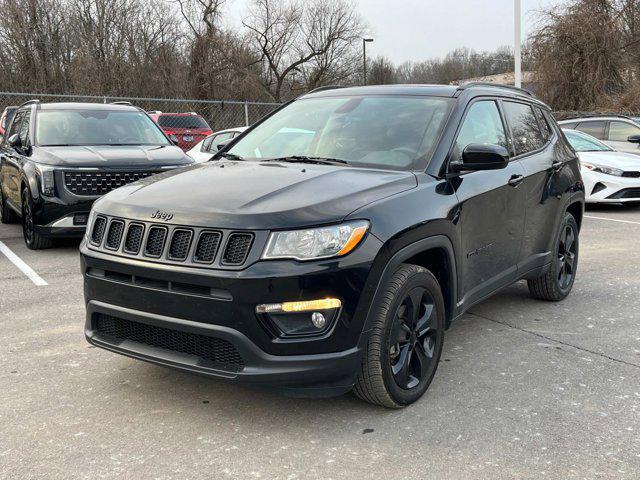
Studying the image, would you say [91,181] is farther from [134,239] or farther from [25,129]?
[134,239]

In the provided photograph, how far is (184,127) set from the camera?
63.8ft

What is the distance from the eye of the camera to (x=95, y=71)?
94.0 feet

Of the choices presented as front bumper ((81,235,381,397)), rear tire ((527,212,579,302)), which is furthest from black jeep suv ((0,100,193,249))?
front bumper ((81,235,381,397))

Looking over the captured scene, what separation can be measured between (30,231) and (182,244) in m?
5.45

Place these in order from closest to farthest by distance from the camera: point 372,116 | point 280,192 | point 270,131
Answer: point 280,192
point 372,116
point 270,131

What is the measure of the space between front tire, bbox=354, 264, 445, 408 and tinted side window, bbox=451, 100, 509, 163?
0.90 meters

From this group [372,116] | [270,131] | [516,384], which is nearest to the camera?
[516,384]

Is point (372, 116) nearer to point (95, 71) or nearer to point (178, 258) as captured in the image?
point (178, 258)

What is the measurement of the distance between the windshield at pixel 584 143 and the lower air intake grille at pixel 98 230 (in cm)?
1013

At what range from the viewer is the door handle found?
445cm

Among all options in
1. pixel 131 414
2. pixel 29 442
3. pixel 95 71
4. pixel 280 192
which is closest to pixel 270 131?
pixel 280 192

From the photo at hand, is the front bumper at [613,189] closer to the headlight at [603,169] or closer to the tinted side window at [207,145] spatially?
the headlight at [603,169]

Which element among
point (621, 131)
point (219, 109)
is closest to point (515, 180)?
point (621, 131)

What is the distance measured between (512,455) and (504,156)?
169 cm
